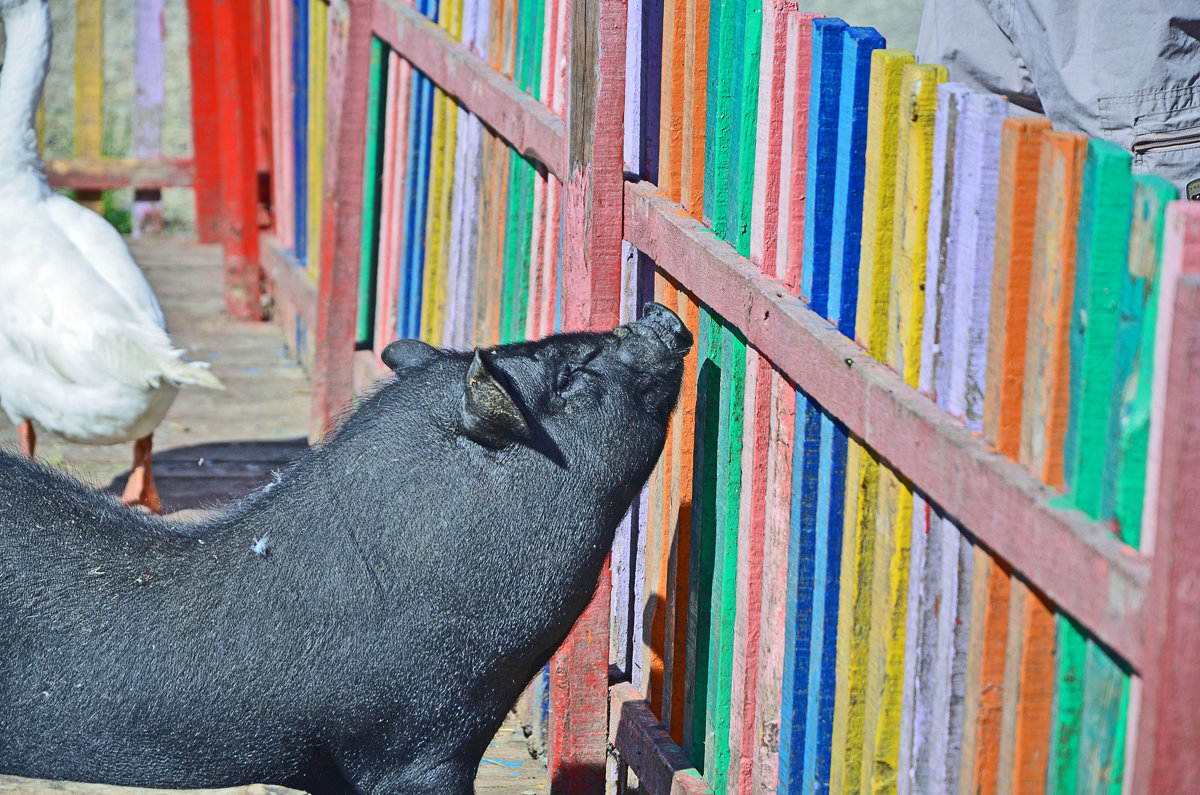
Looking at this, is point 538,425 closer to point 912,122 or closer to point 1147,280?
point 912,122

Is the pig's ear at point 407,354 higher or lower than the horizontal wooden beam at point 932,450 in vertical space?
lower

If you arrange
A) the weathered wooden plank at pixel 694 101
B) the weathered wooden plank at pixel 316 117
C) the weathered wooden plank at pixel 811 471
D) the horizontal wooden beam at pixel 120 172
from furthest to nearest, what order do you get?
the horizontal wooden beam at pixel 120 172, the weathered wooden plank at pixel 316 117, the weathered wooden plank at pixel 694 101, the weathered wooden plank at pixel 811 471

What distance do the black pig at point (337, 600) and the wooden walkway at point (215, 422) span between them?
148 centimetres

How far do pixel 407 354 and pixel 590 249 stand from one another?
501mm

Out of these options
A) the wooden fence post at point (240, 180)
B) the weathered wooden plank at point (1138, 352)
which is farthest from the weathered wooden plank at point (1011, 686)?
the wooden fence post at point (240, 180)

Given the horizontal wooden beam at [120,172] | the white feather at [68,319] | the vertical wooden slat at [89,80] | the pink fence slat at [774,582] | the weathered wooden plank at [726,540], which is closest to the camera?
the pink fence slat at [774,582]

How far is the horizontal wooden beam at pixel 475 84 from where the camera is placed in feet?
12.3

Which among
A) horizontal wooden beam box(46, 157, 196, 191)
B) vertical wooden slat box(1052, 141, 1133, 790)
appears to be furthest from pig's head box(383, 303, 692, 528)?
horizontal wooden beam box(46, 157, 196, 191)

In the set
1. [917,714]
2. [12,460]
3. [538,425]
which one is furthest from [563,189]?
[917,714]

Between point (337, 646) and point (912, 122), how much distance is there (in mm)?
1404

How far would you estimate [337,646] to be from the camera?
8.91 feet

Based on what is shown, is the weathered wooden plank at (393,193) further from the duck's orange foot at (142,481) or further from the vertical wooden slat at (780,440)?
the vertical wooden slat at (780,440)

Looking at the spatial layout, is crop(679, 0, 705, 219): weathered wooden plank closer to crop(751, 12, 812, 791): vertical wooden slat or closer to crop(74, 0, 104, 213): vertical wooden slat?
crop(751, 12, 812, 791): vertical wooden slat

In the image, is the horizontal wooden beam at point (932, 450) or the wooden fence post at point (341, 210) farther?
the wooden fence post at point (341, 210)
